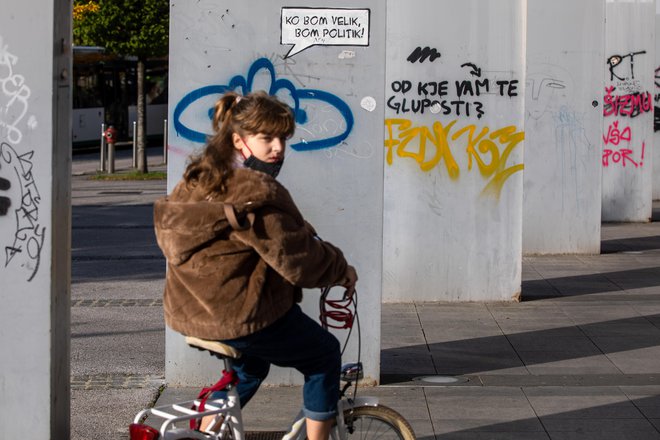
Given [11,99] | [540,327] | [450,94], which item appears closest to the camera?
[11,99]

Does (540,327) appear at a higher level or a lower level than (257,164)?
lower

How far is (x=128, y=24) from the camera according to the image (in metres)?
24.7

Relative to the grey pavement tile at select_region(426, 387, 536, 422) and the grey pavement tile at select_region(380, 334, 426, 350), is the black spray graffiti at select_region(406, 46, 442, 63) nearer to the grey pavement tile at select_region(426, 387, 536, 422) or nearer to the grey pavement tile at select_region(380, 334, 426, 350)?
the grey pavement tile at select_region(380, 334, 426, 350)

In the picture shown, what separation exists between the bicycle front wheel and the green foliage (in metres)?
20.6

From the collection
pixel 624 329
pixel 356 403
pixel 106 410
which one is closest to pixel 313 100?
pixel 106 410

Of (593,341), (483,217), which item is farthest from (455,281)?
(593,341)

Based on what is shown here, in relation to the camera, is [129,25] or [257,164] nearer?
[257,164]

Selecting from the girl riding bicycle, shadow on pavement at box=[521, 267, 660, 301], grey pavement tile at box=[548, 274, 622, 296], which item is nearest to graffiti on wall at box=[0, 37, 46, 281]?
the girl riding bicycle

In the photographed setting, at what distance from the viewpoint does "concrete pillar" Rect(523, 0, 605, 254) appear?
12.8 m

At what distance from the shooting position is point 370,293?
7.19 meters

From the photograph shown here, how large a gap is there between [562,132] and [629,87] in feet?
13.1

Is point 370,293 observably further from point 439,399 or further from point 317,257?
point 317,257

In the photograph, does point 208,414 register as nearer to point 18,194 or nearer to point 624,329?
point 18,194

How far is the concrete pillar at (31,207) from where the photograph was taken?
520 cm
